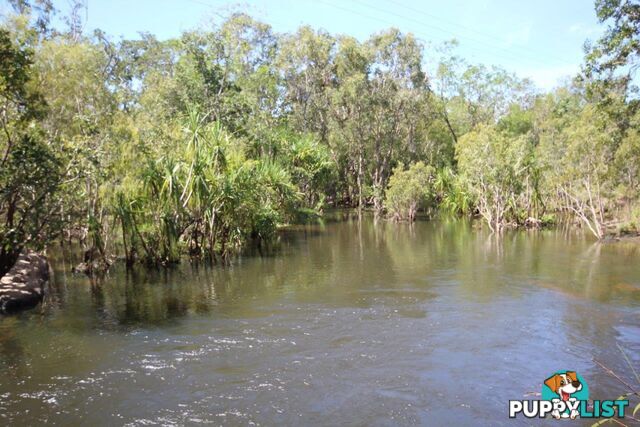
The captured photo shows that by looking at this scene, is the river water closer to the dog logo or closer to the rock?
the dog logo

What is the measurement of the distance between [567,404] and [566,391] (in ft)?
2.13

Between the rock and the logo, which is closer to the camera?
the logo

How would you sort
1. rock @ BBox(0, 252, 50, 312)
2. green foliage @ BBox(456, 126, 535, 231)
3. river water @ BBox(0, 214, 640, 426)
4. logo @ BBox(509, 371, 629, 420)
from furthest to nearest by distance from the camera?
green foliage @ BBox(456, 126, 535, 231), rock @ BBox(0, 252, 50, 312), river water @ BBox(0, 214, 640, 426), logo @ BBox(509, 371, 629, 420)

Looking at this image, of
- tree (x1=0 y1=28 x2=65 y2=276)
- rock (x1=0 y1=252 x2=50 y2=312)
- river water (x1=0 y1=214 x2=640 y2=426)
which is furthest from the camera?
rock (x1=0 y1=252 x2=50 y2=312)

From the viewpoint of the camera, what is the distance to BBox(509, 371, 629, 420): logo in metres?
6.84

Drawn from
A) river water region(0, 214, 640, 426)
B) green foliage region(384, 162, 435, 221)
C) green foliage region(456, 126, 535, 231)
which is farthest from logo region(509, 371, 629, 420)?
green foliage region(384, 162, 435, 221)

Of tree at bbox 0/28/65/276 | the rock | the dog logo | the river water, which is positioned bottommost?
the dog logo

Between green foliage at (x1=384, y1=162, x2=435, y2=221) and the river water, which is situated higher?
green foliage at (x1=384, y1=162, x2=435, y2=221)

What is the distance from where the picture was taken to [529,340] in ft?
32.1

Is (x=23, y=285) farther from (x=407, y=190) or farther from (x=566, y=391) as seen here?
(x=407, y=190)

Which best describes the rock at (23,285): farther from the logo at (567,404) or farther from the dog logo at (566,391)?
the dog logo at (566,391)

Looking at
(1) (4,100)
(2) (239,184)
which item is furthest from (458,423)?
(2) (239,184)

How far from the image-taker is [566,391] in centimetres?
779

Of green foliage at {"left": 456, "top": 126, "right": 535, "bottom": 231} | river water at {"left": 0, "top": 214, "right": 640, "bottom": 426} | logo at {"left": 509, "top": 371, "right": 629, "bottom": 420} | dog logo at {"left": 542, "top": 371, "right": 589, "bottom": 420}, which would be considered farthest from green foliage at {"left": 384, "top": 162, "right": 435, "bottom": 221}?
logo at {"left": 509, "top": 371, "right": 629, "bottom": 420}
